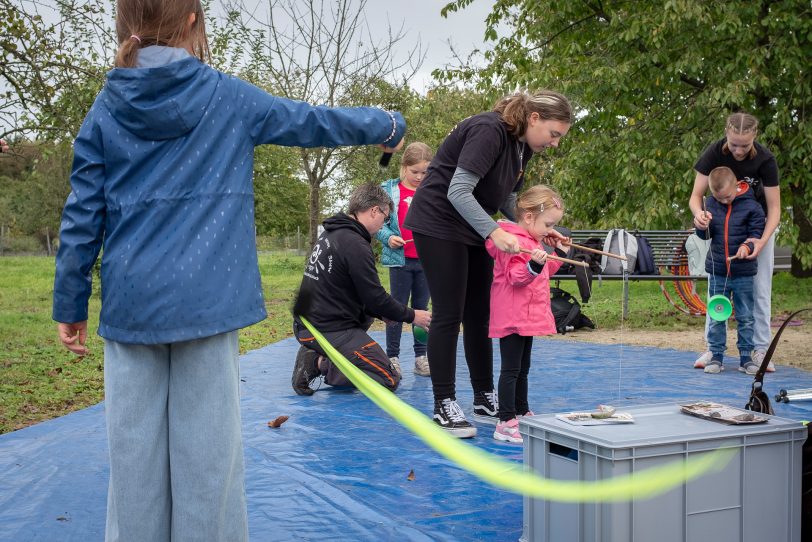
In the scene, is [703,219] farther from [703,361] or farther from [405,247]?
[405,247]

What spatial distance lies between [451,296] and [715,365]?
7.84 ft

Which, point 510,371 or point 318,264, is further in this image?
point 318,264

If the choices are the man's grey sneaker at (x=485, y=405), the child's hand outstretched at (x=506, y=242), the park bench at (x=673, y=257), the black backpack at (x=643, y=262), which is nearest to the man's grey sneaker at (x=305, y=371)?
the man's grey sneaker at (x=485, y=405)

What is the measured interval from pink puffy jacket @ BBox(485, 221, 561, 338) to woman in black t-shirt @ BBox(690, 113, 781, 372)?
194cm

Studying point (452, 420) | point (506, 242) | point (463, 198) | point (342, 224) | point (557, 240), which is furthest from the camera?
point (342, 224)

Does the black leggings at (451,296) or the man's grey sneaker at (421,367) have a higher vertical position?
the black leggings at (451,296)

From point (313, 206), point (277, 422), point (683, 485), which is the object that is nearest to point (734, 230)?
point (277, 422)

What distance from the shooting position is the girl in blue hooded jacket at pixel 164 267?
1.72 m

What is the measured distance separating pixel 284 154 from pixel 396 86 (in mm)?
2289

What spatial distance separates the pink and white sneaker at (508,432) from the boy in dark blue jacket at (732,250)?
7.15ft

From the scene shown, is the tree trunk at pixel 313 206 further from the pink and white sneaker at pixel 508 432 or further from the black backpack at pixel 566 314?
the pink and white sneaker at pixel 508 432

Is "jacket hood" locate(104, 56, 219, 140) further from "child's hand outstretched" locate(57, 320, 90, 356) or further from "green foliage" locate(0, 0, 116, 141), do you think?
"green foliage" locate(0, 0, 116, 141)

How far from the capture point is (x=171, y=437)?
5.84 feet

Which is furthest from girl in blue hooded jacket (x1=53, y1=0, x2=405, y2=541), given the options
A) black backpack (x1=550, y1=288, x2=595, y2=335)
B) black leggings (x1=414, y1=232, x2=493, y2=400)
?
black backpack (x1=550, y1=288, x2=595, y2=335)
